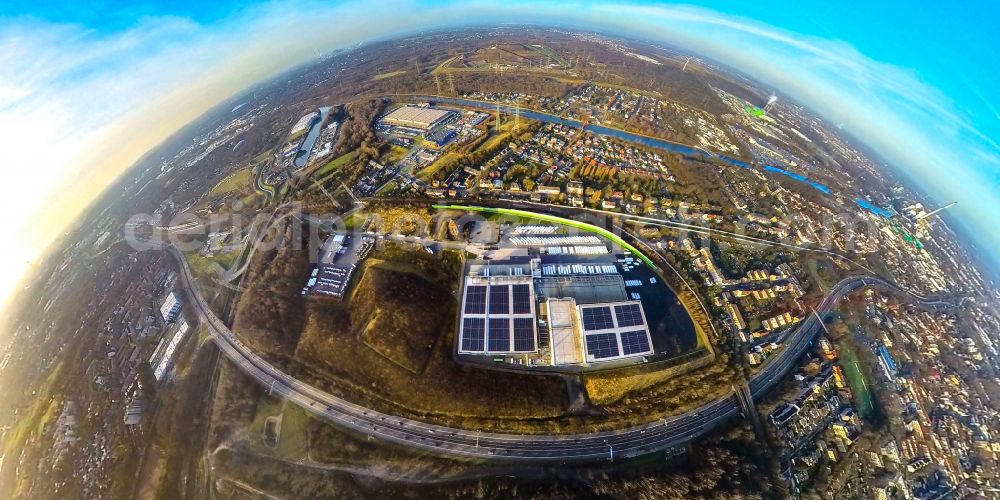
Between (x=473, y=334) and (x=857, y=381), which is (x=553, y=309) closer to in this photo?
(x=473, y=334)

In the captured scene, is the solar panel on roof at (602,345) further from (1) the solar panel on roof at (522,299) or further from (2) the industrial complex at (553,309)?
(1) the solar panel on roof at (522,299)

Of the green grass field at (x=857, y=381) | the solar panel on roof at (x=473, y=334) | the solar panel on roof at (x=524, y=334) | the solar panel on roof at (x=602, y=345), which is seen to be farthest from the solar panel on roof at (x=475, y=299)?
the green grass field at (x=857, y=381)

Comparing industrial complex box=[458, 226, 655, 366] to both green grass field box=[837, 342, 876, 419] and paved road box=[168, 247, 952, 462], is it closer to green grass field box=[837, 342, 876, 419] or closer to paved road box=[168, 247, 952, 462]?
paved road box=[168, 247, 952, 462]

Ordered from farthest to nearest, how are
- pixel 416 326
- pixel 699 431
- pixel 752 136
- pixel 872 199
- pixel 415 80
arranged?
pixel 415 80
pixel 752 136
pixel 872 199
pixel 416 326
pixel 699 431

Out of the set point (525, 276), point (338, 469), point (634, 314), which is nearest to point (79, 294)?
point (338, 469)

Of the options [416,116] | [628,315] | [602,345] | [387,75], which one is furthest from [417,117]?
[602,345]

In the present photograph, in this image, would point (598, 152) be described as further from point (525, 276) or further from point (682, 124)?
point (525, 276)
